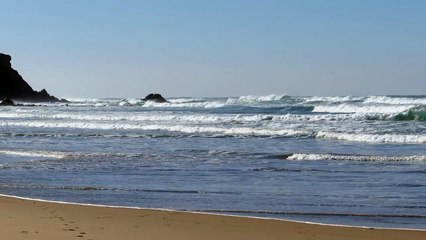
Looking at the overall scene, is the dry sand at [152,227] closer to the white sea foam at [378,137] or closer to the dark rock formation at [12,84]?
the white sea foam at [378,137]

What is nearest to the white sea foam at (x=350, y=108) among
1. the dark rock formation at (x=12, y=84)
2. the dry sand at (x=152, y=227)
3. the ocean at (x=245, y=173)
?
the ocean at (x=245, y=173)

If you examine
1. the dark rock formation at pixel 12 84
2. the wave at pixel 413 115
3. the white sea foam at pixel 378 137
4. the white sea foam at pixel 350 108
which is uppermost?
the dark rock formation at pixel 12 84

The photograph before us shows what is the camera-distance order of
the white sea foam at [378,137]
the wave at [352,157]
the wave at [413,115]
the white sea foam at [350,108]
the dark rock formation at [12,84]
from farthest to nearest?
the dark rock formation at [12,84]
the white sea foam at [350,108]
the wave at [413,115]
the white sea foam at [378,137]
the wave at [352,157]

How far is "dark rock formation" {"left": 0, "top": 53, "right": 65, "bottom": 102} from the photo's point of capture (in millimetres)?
110750

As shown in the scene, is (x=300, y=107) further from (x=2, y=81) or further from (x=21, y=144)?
(x=2, y=81)

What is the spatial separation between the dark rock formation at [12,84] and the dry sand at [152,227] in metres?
105

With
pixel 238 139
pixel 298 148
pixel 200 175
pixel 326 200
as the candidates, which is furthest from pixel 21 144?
pixel 326 200

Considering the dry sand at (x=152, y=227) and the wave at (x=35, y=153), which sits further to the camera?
the wave at (x=35, y=153)

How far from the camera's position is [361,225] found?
8617 millimetres

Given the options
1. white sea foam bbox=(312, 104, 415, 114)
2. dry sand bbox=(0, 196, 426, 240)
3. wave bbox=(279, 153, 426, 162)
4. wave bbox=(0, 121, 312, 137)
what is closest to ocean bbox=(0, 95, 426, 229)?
wave bbox=(279, 153, 426, 162)

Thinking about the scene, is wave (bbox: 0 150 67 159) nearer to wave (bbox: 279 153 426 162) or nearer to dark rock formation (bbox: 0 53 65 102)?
wave (bbox: 279 153 426 162)

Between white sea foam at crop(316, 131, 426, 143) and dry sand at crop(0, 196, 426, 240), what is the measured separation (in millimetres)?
14351

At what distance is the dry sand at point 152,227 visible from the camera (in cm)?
788

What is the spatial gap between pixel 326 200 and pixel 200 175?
3.97 meters
